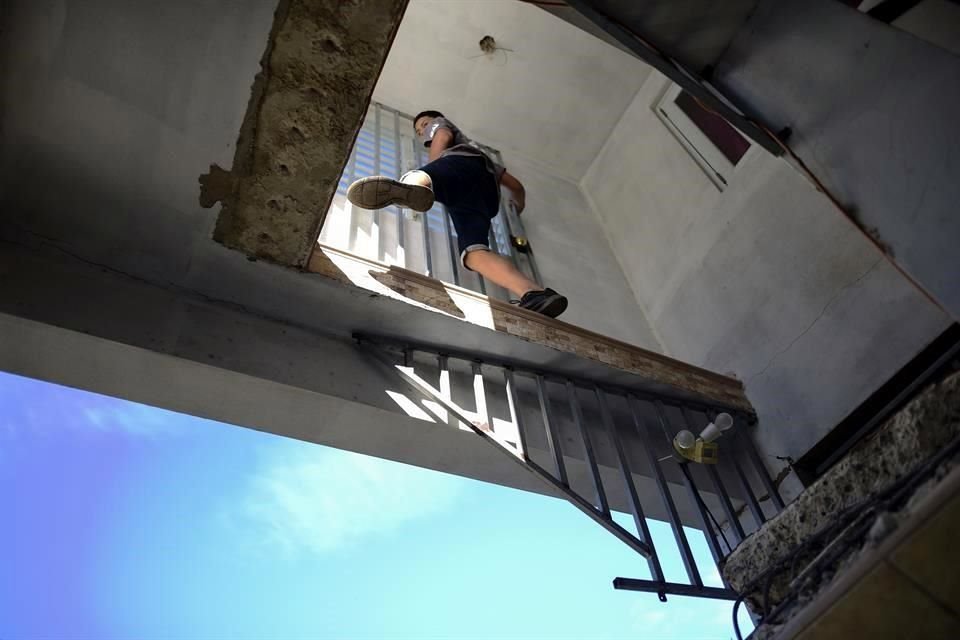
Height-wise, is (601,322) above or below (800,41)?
below

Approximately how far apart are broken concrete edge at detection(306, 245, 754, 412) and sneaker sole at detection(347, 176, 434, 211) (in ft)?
0.83

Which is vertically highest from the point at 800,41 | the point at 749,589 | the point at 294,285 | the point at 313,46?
the point at 800,41

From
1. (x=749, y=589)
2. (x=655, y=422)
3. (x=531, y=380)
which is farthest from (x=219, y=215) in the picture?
(x=655, y=422)

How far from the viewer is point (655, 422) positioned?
3.56 meters

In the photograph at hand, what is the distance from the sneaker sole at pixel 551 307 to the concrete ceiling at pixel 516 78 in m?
3.77

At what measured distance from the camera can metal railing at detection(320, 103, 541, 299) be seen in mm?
3947

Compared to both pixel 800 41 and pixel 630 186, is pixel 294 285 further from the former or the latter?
pixel 630 186

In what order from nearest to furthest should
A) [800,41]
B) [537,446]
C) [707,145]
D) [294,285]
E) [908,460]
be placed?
[908,460]
[800,41]
[294,285]
[537,446]
[707,145]

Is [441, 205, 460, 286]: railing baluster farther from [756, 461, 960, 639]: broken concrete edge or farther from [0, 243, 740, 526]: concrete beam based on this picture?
[756, 461, 960, 639]: broken concrete edge

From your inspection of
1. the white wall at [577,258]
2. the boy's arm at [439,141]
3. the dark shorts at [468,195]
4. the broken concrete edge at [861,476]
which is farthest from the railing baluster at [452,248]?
the broken concrete edge at [861,476]

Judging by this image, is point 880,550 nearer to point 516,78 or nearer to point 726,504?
point 726,504

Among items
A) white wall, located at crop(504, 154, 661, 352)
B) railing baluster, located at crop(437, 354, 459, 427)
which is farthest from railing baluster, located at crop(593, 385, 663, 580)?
white wall, located at crop(504, 154, 661, 352)

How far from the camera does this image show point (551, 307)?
10.9 feet

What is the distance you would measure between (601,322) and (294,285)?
100 inches
